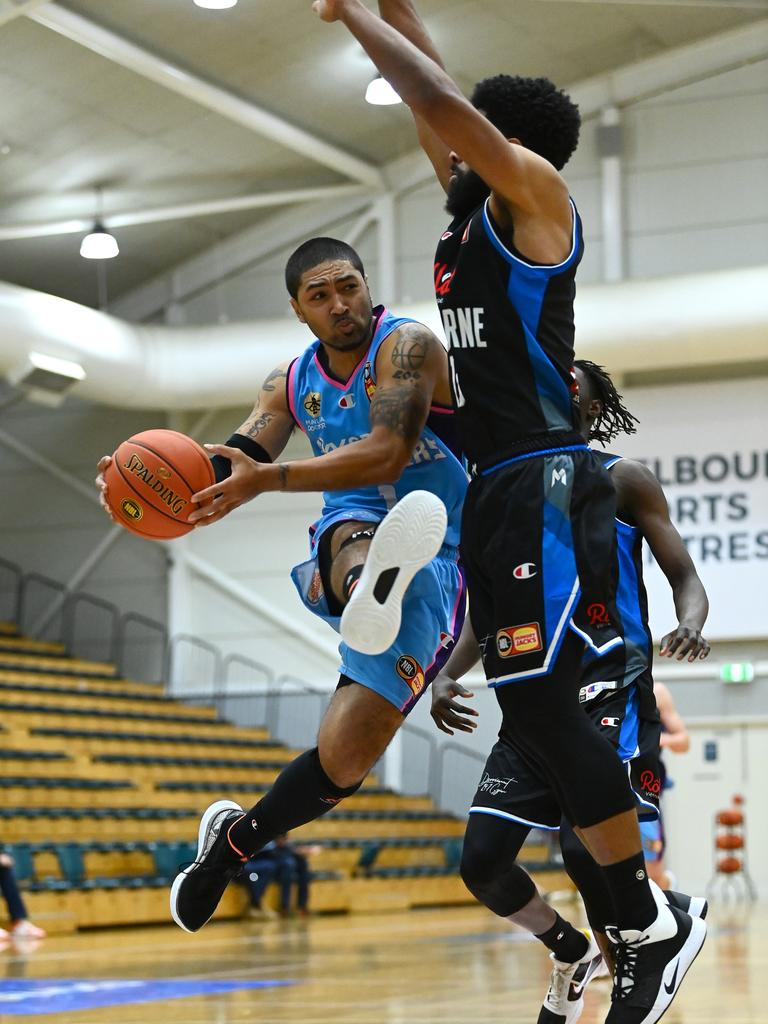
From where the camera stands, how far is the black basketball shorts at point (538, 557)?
125 inches

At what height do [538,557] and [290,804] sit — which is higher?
[538,557]

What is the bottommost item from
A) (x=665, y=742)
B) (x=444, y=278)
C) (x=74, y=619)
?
(x=665, y=742)

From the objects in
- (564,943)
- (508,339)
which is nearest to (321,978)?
(564,943)

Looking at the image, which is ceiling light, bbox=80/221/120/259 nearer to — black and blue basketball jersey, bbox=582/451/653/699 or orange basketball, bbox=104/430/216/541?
black and blue basketball jersey, bbox=582/451/653/699

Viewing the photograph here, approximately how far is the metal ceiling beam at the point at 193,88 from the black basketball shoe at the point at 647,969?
1258 cm

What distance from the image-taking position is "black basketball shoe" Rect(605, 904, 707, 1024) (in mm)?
3246

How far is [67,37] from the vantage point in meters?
15.0

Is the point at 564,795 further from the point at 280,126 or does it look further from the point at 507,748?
the point at 280,126

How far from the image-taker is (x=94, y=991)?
6.42 m

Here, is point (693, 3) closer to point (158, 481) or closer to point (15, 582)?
point (15, 582)

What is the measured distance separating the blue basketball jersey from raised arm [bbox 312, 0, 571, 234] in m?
0.83

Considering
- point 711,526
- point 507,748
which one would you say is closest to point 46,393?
point 711,526

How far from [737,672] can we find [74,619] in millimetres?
9139

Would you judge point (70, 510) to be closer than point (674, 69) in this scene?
No
